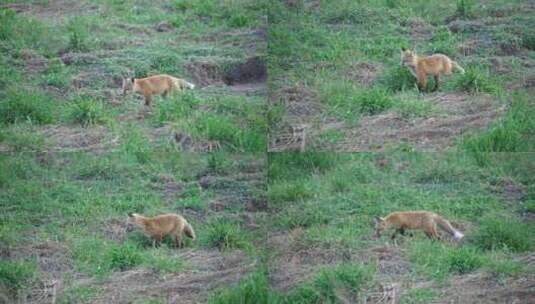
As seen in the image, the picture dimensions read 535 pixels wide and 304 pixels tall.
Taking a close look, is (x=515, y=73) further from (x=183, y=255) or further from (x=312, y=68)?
(x=183, y=255)

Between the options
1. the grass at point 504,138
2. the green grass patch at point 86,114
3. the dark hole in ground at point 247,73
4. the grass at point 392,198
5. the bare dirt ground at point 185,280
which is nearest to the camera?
the bare dirt ground at point 185,280

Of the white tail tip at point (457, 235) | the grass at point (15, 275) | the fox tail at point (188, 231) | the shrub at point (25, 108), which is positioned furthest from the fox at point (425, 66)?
the grass at point (15, 275)

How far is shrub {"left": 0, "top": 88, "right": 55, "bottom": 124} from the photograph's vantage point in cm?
925

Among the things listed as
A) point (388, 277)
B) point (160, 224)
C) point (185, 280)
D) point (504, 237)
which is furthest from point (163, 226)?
point (504, 237)

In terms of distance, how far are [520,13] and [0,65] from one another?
473 cm

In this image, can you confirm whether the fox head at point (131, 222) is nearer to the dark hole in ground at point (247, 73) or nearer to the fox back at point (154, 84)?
the fox back at point (154, 84)

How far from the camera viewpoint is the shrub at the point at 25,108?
364 inches

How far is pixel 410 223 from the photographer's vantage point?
881 centimetres

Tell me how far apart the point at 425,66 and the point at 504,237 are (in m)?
1.64

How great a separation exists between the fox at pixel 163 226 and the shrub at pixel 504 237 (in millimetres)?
2385

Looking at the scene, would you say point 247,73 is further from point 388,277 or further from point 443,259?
point 443,259

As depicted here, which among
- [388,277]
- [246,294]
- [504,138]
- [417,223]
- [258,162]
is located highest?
[504,138]

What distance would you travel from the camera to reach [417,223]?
8.81m

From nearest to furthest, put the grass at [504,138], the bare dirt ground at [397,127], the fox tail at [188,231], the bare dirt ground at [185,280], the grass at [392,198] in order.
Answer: the bare dirt ground at [185,280] → the grass at [392,198] → the fox tail at [188,231] → the grass at [504,138] → the bare dirt ground at [397,127]
